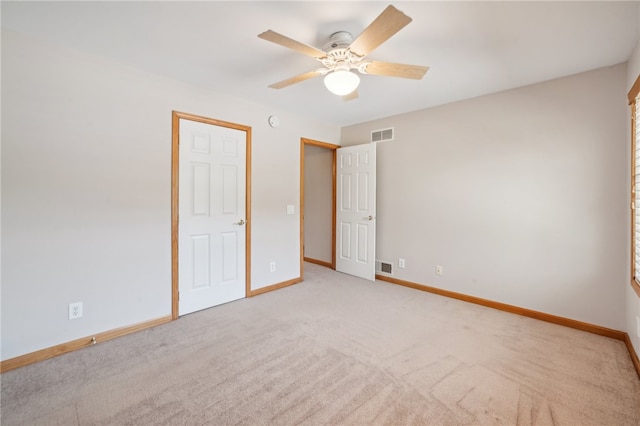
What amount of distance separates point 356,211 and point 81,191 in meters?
3.29

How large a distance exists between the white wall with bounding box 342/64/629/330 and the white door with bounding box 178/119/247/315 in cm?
220

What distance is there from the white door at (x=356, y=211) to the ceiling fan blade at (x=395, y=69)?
1.99m

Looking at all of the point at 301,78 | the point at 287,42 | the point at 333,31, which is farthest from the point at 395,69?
the point at 287,42

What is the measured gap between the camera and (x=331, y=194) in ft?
16.3

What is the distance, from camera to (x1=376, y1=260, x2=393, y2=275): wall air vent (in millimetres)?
4172

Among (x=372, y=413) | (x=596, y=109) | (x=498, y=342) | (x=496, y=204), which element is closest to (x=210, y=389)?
(x=372, y=413)

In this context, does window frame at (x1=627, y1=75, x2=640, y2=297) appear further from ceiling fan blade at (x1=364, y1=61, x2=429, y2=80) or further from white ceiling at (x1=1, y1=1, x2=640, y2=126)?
ceiling fan blade at (x1=364, y1=61, x2=429, y2=80)

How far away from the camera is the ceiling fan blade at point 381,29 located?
1429 mm

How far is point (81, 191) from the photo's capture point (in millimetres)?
2322

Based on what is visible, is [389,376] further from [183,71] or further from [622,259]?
[183,71]

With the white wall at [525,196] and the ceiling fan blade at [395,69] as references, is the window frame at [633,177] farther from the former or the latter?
the ceiling fan blade at [395,69]

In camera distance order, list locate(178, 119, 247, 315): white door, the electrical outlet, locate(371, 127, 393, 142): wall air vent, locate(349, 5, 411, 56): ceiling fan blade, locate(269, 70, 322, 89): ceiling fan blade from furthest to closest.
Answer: locate(371, 127, 393, 142): wall air vent, locate(178, 119, 247, 315): white door, the electrical outlet, locate(269, 70, 322, 89): ceiling fan blade, locate(349, 5, 411, 56): ceiling fan blade

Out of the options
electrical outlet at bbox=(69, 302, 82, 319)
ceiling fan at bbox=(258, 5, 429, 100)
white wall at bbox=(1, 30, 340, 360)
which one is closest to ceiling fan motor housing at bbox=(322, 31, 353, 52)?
ceiling fan at bbox=(258, 5, 429, 100)

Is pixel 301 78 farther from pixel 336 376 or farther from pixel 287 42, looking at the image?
pixel 336 376
